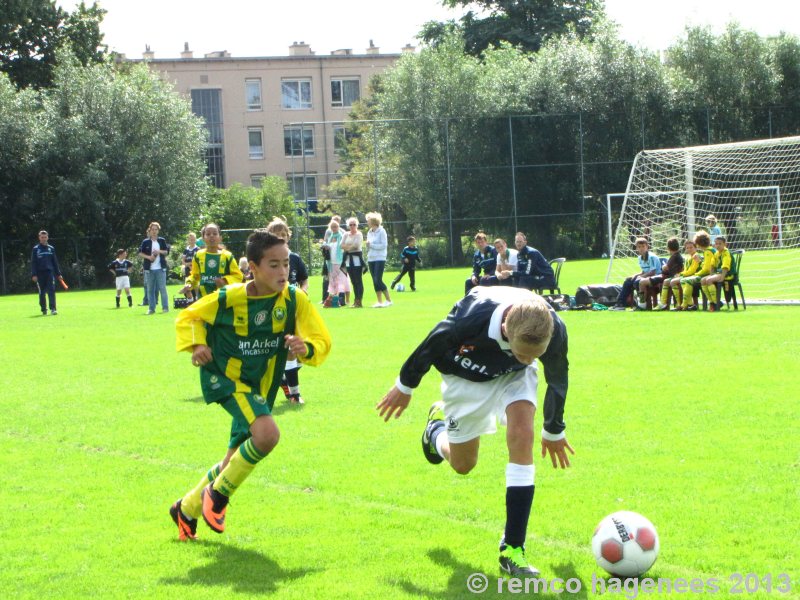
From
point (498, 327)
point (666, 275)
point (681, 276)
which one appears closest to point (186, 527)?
point (498, 327)

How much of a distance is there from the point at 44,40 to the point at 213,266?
39.3 meters

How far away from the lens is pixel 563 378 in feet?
16.9

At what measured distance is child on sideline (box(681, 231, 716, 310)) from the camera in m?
18.3

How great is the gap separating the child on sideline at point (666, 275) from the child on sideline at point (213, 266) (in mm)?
8880

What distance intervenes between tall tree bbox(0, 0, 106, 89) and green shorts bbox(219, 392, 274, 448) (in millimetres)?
44906

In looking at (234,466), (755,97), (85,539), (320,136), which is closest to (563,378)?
(234,466)

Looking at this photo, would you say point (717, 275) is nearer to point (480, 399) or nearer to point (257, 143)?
point (480, 399)

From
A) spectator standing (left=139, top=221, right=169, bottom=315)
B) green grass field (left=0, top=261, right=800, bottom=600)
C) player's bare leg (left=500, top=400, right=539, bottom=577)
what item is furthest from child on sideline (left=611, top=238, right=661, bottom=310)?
player's bare leg (left=500, top=400, right=539, bottom=577)

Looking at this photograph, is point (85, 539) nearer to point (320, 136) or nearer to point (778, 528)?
point (778, 528)

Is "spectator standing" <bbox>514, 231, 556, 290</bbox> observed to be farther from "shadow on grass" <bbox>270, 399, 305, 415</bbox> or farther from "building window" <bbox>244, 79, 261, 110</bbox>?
"building window" <bbox>244, 79, 261, 110</bbox>

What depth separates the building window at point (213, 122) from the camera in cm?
7012

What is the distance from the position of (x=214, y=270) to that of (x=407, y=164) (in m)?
27.7

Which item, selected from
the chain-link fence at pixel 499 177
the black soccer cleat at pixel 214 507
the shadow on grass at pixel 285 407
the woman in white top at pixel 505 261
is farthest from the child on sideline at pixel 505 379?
the chain-link fence at pixel 499 177

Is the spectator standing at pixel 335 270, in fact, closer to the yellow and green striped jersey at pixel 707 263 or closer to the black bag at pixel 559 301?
the black bag at pixel 559 301
